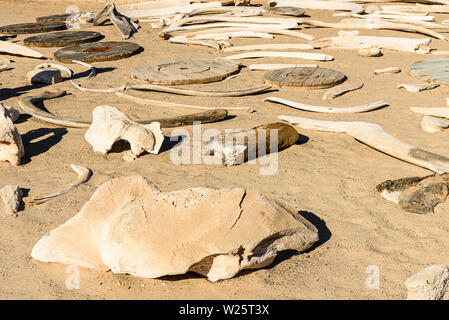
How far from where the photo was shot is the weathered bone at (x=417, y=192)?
141 inches

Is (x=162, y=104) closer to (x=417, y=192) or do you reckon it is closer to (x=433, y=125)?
(x=433, y=125)

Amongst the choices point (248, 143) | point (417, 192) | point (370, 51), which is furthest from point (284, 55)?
Result: point (417, 192)

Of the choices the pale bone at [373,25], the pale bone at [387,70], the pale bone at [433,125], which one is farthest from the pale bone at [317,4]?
the pale bone at [433,125]

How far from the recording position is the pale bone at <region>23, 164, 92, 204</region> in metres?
3.67

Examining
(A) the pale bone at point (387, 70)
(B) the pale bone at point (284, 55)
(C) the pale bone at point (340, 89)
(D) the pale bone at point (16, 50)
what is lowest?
(C) the pale bone at point (340, 89)

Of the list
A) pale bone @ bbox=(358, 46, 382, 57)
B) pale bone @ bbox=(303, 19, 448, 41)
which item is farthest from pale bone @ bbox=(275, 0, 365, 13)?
pale bone @ bbox=(358, 46, 382, 57)

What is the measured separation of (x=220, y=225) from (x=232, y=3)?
30.4 ft

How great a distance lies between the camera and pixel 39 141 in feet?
16.4

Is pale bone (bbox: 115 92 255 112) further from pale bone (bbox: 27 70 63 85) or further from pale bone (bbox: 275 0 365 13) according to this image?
pale bone (bbox: 275 0 365 13)

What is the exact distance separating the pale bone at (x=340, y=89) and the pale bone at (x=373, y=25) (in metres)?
3.06

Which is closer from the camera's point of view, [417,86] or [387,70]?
[417,86]

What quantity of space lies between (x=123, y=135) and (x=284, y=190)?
1.51 metres

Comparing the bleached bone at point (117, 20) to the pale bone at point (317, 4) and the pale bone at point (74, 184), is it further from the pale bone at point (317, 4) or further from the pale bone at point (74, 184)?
the pale bone at point (74, 184)

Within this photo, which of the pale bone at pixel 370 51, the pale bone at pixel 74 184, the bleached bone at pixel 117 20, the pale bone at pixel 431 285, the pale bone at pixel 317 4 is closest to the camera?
the pale bone at pixel 431 285
